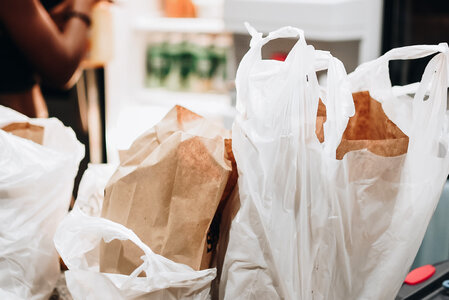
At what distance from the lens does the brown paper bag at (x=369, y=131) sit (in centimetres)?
56

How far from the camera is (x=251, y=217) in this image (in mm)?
565

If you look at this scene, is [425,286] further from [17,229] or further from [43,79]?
[43,79]

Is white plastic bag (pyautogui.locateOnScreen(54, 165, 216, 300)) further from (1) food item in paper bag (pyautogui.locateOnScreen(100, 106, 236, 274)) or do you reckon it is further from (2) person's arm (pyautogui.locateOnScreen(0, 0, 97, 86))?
(2) person's arm (pyautogui.locateOnScreen(0, 0, 97, 86))

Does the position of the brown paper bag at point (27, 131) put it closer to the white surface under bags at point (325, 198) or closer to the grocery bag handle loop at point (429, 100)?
the white surface under bags at point (325, 198)

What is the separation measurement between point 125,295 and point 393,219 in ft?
1.03

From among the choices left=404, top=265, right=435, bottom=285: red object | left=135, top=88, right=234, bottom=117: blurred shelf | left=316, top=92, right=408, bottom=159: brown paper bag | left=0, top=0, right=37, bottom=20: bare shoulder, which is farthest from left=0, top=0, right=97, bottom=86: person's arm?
left=135, top=88, right=234, bottom=117: blurred shelf

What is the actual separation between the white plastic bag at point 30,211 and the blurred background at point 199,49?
58 cm

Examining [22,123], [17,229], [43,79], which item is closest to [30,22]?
[43,79]

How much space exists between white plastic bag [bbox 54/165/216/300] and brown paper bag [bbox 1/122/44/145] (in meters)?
0.19

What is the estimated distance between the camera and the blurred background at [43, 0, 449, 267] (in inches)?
57.1

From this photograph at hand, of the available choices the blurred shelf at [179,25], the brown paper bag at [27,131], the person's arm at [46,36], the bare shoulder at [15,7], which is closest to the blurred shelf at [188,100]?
the blurred shelf at [179,25]

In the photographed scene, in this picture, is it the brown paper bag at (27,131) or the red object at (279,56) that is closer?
the brown paper bag at (27,131)

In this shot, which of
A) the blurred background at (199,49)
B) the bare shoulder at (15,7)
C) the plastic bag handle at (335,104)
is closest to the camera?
the plastic bag handle at (335,104)

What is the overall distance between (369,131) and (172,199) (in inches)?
10.7
